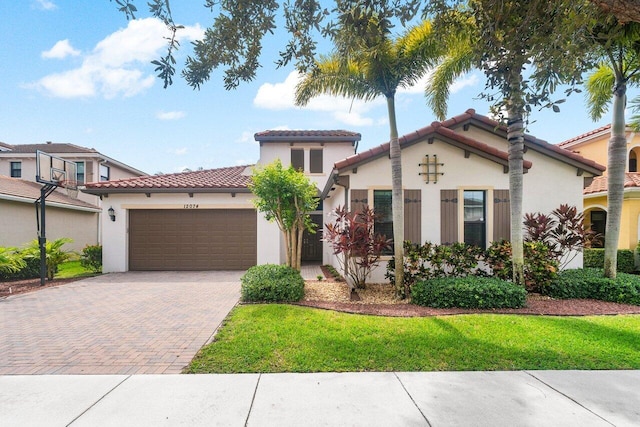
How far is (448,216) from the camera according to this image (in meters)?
8.71

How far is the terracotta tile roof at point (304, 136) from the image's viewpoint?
1535cm

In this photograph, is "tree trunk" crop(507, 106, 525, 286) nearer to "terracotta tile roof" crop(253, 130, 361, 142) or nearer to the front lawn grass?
the front lawn grass

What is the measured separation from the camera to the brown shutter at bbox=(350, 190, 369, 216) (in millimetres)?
8625

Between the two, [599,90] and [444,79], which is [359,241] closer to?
[444,79]

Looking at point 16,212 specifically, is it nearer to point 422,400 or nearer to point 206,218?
point 206,218

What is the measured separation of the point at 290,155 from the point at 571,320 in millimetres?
12970

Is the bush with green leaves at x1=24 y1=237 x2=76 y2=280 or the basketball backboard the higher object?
the basketball backboard

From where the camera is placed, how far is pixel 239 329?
16.9 feet

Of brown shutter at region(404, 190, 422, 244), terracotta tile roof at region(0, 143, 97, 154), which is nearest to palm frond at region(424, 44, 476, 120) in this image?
brown shutter at region(404, 190, 422, 244)

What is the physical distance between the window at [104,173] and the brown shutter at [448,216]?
803 inches

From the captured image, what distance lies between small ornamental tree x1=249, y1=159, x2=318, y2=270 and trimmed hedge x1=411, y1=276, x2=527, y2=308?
3688mm

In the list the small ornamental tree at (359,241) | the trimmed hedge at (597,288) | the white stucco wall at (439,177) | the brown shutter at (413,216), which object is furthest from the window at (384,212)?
the trimmed hedge at (597,288)

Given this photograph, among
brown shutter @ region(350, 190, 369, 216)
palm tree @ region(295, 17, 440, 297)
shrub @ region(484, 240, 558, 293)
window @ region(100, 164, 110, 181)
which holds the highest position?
palm tree @ region(295, 17, 440, 297)

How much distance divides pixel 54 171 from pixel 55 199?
5.99 metres
